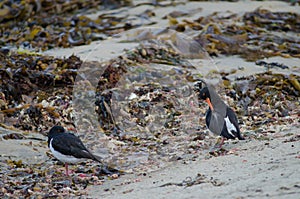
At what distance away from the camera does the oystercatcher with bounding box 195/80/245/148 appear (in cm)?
635

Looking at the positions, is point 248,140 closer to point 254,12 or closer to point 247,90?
point 247,90

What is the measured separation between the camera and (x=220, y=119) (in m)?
6.54

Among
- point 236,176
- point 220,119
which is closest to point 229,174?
point 236,176

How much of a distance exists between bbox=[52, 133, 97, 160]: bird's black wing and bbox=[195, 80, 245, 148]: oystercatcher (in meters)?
1.41

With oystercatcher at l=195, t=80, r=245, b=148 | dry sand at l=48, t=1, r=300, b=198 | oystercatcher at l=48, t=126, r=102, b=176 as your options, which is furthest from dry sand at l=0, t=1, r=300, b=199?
oystercatcher at l=48, t=126, r=102, b=176

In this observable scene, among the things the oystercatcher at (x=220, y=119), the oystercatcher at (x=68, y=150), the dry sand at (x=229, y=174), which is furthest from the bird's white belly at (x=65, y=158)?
the oystercatcher at (x=220, y=119)

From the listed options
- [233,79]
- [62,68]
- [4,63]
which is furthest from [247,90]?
[4,63]

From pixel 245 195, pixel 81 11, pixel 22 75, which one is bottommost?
pixel 81 11

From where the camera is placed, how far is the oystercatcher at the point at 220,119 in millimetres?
6352

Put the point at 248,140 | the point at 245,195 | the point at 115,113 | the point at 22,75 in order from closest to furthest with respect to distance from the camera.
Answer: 1. the point at 245,195
2. the point at 248,140
3. the point at 115,113
4. the point at 22,75

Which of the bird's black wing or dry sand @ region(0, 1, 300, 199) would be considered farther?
the bird's black wing

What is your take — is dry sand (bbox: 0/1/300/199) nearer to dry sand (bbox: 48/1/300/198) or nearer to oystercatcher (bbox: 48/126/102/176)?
dry sand (bbox: 48/1/300/198)

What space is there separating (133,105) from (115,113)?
290mm

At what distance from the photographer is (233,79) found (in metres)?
8.58
